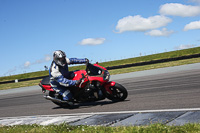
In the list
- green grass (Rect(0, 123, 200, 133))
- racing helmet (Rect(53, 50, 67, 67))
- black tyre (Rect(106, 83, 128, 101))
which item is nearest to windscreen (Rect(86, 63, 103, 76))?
black tyre (Rect(106, 83, 128, 101))


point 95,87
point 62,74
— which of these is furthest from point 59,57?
point 95,87

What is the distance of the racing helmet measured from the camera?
8.20 metres

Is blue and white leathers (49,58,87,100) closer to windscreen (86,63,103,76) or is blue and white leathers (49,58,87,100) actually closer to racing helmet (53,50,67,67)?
racing helmet (53,50,67,67)

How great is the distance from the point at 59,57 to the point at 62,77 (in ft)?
1.98

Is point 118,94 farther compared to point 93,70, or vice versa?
point 118,94

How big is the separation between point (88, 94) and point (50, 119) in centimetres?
166

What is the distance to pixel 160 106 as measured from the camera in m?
6.72

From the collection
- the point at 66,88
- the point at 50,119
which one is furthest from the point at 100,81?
the point at 50,119

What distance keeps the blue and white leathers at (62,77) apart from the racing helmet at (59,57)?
0.14 metres

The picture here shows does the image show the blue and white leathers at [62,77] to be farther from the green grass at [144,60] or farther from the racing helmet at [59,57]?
the green grass at [144,60]

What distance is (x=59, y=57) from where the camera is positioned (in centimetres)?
818

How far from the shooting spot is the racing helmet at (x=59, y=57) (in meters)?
8.20

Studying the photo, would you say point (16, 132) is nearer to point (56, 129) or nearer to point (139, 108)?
point (56, 129)

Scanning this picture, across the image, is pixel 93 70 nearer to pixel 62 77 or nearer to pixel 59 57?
pixel 62 77
